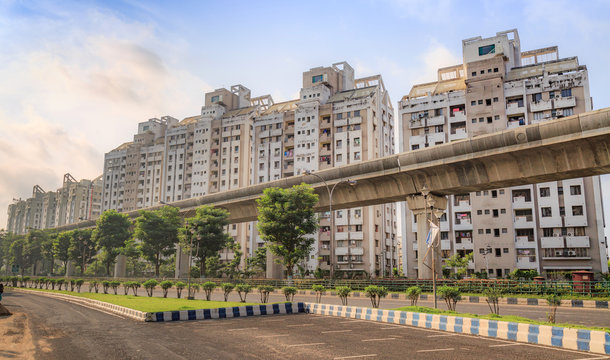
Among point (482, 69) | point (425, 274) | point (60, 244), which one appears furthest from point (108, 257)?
point (482, 69)

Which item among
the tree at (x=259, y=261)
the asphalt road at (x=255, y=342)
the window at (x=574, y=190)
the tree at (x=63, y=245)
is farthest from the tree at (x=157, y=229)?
the window at (x=574, y=190)

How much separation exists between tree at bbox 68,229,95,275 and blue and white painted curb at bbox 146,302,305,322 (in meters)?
60.4

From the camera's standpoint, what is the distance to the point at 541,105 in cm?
5966

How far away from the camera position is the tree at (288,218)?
40.4 m

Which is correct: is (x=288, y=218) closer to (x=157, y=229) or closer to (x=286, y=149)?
(x=157, y=229)

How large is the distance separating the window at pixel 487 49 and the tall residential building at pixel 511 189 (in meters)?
0.14

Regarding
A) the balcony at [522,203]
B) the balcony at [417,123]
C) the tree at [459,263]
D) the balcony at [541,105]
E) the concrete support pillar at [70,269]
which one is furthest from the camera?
the concrete support pillar at [70,269]

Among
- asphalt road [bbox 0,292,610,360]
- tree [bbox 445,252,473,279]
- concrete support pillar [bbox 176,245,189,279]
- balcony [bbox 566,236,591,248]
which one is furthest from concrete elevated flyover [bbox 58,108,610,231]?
balcony [bbox 566,236,591,248]

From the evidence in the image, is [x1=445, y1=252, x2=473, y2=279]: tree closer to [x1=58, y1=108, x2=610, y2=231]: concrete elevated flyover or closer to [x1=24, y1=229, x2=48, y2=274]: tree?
[x1=58, y1=108, x2=610, y2=231]: concrete elevated flyover

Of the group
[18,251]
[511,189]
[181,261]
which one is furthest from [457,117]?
[18,251]

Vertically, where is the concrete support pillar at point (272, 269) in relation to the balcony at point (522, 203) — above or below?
below

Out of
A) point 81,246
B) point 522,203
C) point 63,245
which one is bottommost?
point 81,246

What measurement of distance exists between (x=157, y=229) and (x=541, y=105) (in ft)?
180

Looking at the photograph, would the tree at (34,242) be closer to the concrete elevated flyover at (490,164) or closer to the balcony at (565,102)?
the concrete elevated flyover at (490,164)
